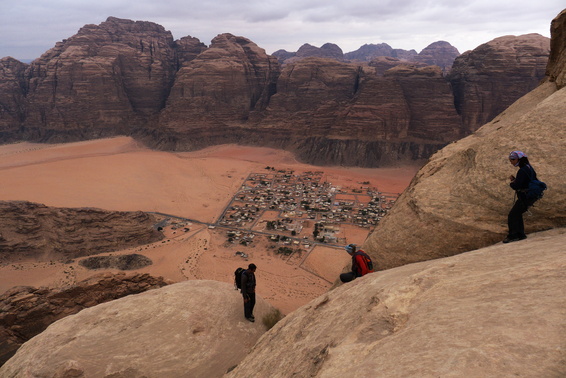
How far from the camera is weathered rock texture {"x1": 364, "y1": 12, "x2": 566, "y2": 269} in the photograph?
6637mm

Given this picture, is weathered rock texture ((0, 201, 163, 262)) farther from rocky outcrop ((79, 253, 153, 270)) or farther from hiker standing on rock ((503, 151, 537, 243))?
hiker standing on rock ((503, 151, 537, 243))

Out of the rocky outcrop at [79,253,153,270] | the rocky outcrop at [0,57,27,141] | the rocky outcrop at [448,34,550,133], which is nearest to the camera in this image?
the rocky outcrop at [79,253,153,270]

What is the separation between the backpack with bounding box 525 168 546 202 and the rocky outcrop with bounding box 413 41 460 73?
Result: 150675 millimetres

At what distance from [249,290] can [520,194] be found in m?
7.47

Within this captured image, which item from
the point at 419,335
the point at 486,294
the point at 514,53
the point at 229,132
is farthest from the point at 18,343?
the point at 514,53

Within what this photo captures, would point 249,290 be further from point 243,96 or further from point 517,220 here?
point 243,96

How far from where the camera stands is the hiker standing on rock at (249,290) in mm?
9414

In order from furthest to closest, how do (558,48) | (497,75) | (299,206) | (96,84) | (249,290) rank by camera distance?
(96,84)
(497,75)
(299,206)
(558,48)
(249,290)

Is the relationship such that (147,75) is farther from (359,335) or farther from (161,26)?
(359,335)

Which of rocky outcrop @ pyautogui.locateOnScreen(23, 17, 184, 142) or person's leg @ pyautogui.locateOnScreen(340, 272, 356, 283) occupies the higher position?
rocky outcrop @ pyautogui.locateOnScreen(23, 17, 184, 142)

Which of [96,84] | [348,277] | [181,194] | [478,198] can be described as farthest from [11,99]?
[478,198]

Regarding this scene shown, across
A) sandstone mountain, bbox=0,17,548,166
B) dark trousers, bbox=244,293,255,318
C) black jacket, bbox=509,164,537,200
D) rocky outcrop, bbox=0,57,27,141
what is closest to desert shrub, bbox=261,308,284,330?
dark trousers, bbox=244,293,255,318

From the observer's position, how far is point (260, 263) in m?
24.5

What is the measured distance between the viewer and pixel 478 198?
25.0 feet
